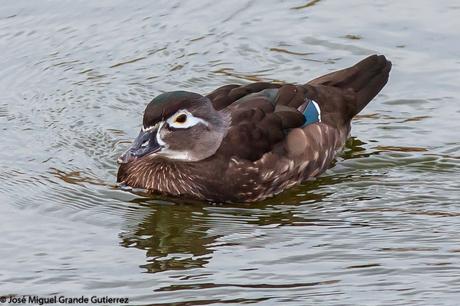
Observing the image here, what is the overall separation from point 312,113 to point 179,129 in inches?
58.3

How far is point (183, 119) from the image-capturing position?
11.9 m

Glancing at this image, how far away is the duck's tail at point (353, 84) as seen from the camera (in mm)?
13094

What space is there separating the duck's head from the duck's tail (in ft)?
4.54

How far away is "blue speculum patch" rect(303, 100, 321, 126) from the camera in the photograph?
1262 cm

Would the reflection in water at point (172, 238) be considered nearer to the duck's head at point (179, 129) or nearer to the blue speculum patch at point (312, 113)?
the duck's head at point (179, 129)

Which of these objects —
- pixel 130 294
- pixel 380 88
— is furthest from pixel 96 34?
pixel 130 294

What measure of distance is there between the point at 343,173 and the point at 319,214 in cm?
129

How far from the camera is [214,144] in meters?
12.0

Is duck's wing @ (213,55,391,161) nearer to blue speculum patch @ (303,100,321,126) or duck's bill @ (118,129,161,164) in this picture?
blue speculum patch @ (303,100,321,126)

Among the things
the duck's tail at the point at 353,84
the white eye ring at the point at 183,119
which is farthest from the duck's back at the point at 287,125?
the white eye ring at the point at 183,119

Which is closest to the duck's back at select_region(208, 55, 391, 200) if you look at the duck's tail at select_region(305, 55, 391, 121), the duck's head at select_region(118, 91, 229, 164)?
the duck's tail at select_region(305, 55, 391, 121)

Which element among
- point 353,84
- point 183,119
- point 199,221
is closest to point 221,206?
point 199,221

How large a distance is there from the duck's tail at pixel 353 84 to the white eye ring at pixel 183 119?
1.49 m

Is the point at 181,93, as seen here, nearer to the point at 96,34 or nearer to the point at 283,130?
the point at 283,130
